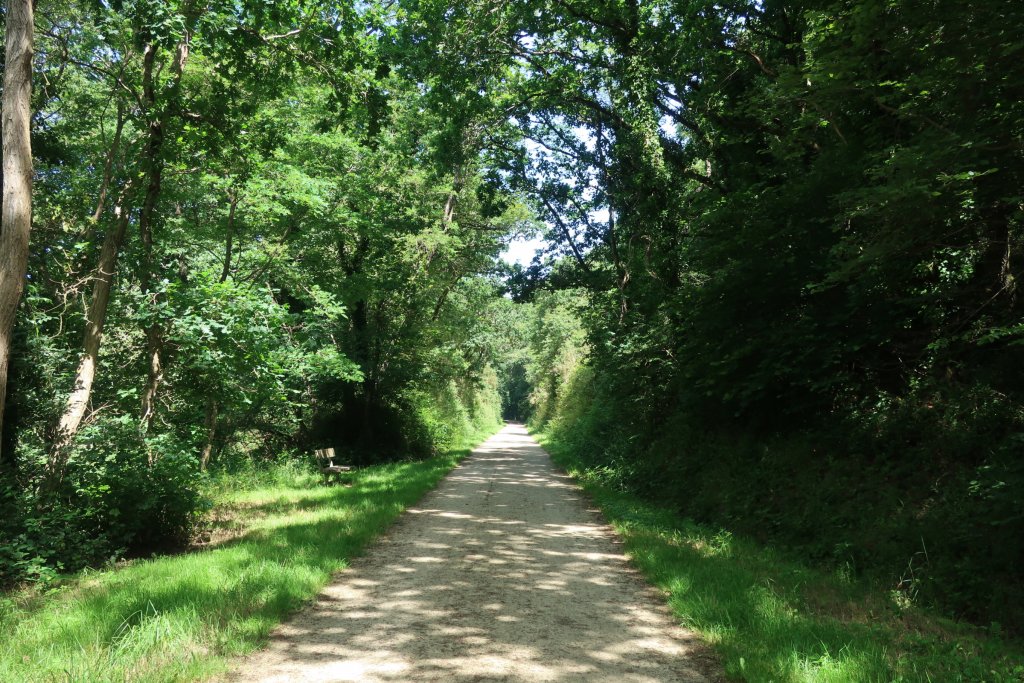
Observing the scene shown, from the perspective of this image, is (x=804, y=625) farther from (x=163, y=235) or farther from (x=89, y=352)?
(x=163, y=235)

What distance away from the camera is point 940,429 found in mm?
7355

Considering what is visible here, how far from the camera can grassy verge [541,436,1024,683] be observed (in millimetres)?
4039

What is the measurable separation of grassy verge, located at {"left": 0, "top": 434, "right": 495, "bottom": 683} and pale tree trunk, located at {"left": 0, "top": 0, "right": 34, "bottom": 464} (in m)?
1.98

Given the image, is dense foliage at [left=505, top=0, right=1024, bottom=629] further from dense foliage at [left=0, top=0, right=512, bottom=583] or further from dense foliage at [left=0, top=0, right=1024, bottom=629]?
dense foliage at [left=0, top=0, right=512, bottom=583]

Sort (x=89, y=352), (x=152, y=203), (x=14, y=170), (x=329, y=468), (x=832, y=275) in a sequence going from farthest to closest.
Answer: (x=329, y=468) < (x=152, y=203) < (x=89, y=352) < (x=832, y=275) < (x=14, y=170)

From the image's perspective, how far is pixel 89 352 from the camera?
9.09 m

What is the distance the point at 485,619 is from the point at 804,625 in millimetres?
2533

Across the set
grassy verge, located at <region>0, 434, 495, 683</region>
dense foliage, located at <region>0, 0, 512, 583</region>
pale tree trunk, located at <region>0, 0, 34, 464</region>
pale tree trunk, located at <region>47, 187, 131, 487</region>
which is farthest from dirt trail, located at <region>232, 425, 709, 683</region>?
pale tree trunk, located at <region>47, 187, 131, 487</region>

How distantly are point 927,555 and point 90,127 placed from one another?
1465 centimetres

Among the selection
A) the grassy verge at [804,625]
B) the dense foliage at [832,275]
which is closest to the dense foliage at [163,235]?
the dense foliage at [832,275]

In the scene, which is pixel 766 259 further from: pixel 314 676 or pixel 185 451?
pixel 185 451

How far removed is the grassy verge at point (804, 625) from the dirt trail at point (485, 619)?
0.31 meters

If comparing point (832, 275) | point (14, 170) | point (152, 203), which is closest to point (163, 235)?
point (152, 203)

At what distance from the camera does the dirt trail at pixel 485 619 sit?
411cm
